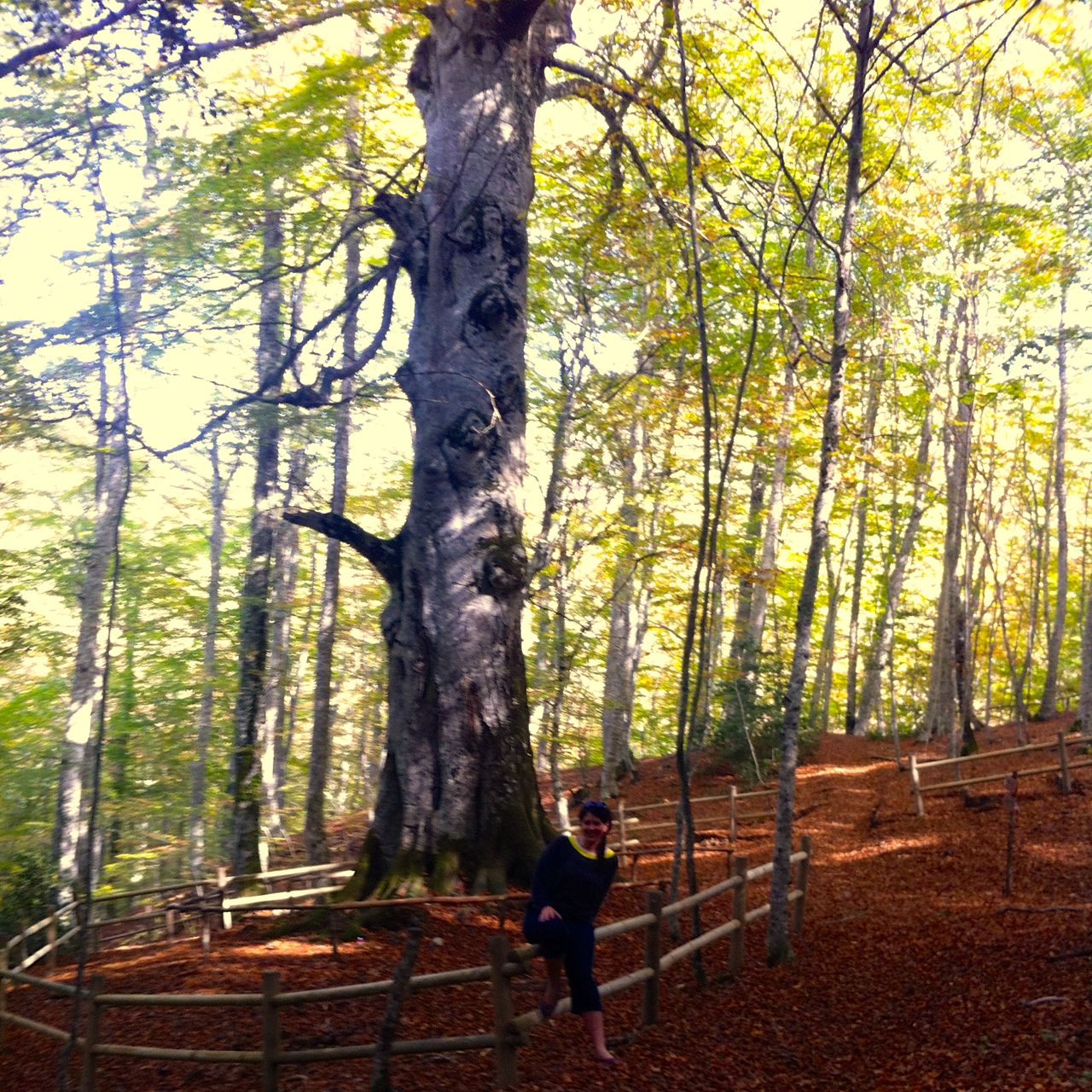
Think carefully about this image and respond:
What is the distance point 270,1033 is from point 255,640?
781 centimetres

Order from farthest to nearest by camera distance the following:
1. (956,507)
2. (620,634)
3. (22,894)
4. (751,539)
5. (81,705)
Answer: (751,539) → (620,634) → (956,507) → (81,705) → (22,894)

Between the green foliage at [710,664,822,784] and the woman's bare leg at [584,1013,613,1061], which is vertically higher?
the green foliage at [710,664,822,784]

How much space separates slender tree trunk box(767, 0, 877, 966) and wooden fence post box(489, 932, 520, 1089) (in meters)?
2.71

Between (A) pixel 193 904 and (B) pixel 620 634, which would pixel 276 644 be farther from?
(A) pixel 193 904

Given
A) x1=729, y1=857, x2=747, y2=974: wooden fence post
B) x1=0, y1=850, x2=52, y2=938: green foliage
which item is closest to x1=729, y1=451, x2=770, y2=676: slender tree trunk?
x1=729, y1=857, x2=747, y2=974: wooden fence post

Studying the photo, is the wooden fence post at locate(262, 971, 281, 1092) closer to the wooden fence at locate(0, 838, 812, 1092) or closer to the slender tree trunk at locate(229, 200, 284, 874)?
the wooden fence at locate(0, 838, 812, 1092)

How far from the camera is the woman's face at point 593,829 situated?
5.07 m

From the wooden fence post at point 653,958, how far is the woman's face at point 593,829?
3.52ft

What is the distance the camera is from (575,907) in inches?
198

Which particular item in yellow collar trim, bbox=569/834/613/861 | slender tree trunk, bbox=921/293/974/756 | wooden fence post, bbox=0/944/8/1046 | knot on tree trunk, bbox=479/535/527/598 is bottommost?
wooden fence post, bbox=0/944/8/1046

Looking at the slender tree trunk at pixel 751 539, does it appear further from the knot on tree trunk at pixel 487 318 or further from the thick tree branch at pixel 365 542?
the knot on tree trunk at pixel 487 318

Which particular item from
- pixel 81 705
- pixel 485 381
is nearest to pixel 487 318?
pixel 485 381

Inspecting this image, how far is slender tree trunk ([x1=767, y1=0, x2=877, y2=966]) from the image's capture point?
6.66 m

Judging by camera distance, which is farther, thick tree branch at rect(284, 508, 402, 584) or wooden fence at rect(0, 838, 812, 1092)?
thick tree branch at rect(284, 508, 402, 584)
